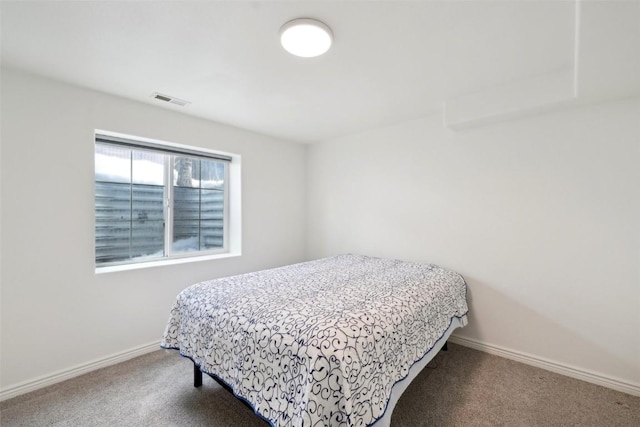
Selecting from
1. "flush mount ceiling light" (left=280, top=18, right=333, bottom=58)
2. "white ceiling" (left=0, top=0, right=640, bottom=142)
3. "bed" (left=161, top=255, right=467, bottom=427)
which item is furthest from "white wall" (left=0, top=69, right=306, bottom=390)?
"flush mount ceiling light" (left=280, top=18, right=333, bottom=58)

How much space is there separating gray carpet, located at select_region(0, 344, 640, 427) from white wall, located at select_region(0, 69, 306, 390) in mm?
290

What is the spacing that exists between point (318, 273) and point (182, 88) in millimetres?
1886

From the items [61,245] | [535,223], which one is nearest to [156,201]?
[61,245]

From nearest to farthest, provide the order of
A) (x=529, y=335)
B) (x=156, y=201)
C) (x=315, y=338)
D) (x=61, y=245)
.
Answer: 1. (x=315, y=338)
2. (x=61, y=245)
3. (x=529, y=335)
4. (x=156, y=201)

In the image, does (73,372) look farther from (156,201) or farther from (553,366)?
(553,366)

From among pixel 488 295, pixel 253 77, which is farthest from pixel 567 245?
pixel 253 77

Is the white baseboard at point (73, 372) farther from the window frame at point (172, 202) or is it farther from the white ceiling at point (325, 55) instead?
the white ceiling at point (325, 55)

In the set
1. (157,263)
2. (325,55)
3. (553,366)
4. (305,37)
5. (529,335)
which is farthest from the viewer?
(157,263)

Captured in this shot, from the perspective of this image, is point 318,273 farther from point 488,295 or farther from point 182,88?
point 182,88

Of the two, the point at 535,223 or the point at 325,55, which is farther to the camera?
the point at 535,223

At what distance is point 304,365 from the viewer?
1196mm

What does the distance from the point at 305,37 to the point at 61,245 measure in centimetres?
233

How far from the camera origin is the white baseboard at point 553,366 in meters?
1.96

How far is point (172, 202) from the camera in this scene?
2947 mm
